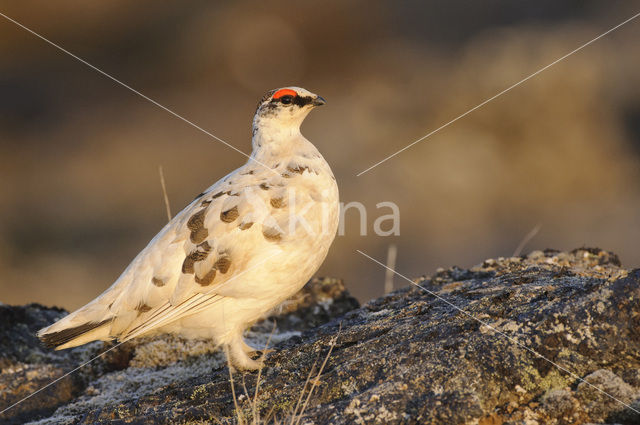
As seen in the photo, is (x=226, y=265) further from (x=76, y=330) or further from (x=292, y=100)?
(x=292, y=100)

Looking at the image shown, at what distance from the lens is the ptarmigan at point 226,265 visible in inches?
129

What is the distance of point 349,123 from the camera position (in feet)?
49.8

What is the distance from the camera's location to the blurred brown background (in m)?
11.8

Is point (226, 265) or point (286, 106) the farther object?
point (286, 106)

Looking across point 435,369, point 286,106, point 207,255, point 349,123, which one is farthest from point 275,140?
point 349,123

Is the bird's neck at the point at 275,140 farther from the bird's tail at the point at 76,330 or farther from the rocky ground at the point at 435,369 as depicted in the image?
the bird's tail at the point at 76,330

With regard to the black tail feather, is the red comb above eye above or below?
above

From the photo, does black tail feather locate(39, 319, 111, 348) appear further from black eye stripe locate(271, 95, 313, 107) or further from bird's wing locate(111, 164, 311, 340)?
black eye stripe locate(271, 95, 313, 107)

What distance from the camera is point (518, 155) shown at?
44.1 ft

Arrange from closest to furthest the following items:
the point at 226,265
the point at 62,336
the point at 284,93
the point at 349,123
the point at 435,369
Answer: the point at 435,369 → the point at 226,265 → the point at 62,336 → the point at 284,93 → the point at 349,123

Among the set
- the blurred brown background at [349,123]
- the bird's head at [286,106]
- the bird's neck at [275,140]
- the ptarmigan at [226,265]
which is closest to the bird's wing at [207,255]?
the ptarmigan at [226,265]

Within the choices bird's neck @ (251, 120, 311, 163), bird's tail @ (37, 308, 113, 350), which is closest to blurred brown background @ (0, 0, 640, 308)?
bird's neck @ (251, 120, 311, 163)

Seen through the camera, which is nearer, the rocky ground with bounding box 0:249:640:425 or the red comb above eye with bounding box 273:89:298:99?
the rocky ground with bounding box 0:249:640:425

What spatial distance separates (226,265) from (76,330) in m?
0.94
